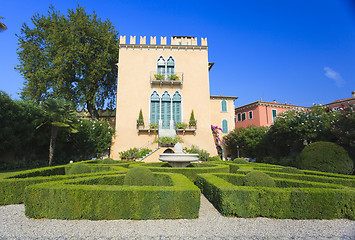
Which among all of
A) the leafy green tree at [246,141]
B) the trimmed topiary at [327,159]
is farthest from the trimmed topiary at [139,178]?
the leafy green tree at [246,141]

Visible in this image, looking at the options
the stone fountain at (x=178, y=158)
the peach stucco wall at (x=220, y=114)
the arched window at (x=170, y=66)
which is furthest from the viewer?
the peach stucco wall at (x=220, y=114)

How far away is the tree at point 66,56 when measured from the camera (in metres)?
19.9

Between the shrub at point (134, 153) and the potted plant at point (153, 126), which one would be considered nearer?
the shrub at point (134, 153)

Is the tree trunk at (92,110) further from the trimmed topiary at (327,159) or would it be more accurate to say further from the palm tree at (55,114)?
the trimmed topiary at (327,159)

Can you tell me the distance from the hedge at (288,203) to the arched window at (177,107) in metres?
15.9

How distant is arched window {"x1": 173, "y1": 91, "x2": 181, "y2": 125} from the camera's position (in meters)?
21.0

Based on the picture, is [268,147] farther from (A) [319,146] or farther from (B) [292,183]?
(B) [292,183]

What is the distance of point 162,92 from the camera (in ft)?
69.8

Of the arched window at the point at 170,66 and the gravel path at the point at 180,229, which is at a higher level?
the arched window at the point at 170,66

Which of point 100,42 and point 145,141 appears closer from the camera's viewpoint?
point 145,141

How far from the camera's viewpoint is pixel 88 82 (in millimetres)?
21922

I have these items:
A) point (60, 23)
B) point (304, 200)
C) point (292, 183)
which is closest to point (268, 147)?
point (292, 183)

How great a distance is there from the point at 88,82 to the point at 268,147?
21.2 metres

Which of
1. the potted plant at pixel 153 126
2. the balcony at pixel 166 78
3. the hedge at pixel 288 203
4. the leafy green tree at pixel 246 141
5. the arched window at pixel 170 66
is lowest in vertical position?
the hedge at pixel 288 203
